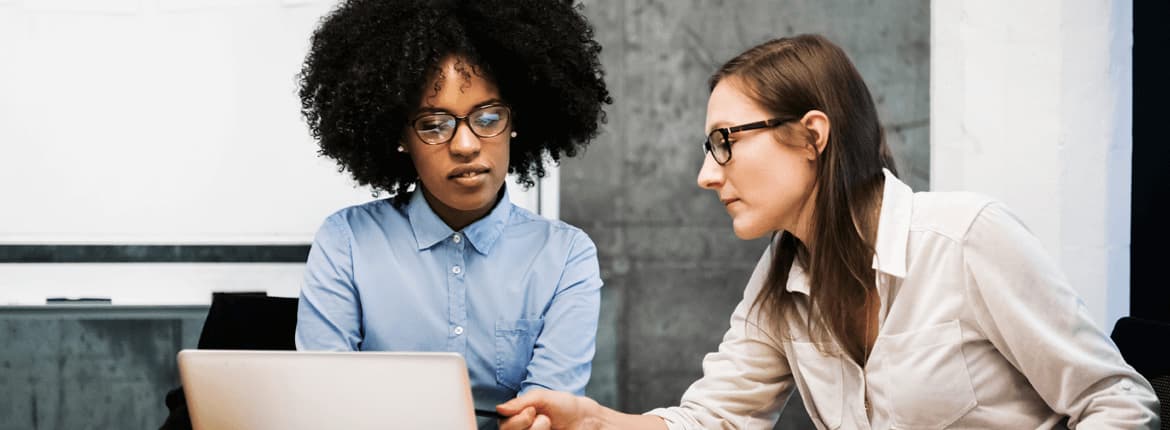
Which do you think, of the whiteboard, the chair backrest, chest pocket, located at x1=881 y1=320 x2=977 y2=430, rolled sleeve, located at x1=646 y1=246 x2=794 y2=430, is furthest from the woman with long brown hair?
the whiteboard

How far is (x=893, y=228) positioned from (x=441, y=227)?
2.96 feet

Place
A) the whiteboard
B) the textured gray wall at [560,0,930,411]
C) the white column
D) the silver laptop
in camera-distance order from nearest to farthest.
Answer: the silver laptop < the white column < the whiteboard < the textured gray wall at [560,0,930,411]

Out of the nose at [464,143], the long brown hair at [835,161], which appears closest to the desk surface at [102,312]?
the nose at [464,143]

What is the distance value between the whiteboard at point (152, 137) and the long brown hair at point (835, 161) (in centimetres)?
185

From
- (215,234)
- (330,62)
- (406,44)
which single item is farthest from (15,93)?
(406,44)

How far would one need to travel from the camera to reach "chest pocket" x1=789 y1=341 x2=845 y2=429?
5.58ft

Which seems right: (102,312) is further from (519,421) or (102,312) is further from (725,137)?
(725,137)

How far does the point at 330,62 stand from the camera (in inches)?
81.4

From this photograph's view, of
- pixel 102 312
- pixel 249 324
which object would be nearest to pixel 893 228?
pixel 249 324

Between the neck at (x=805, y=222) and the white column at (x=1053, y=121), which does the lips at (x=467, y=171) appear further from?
the white column at (x=1053, y=121)

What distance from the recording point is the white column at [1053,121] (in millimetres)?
3002

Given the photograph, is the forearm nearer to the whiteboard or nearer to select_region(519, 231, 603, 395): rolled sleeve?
select_region(519, 231, 603, 395): rolled sleeve

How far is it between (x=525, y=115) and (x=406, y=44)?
0.33m

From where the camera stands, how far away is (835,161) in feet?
5.23
